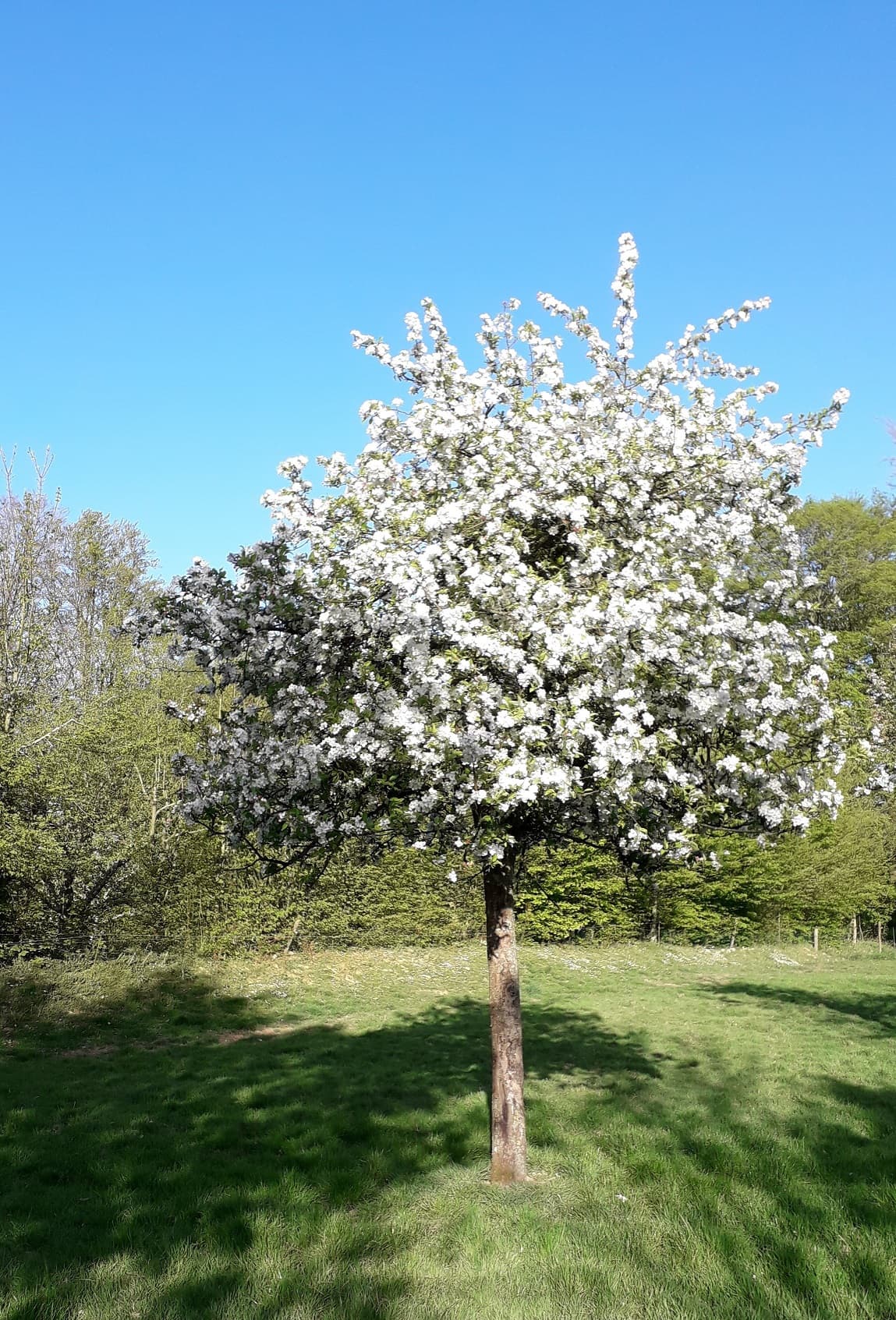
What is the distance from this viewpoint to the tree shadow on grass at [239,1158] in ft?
21.3

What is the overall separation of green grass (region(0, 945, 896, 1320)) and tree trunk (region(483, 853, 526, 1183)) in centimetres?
33

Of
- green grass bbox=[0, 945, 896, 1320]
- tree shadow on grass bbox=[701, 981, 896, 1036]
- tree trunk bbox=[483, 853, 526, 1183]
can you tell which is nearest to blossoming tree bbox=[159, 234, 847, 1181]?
tree trunk bbox=[483, 853, 526, 1183]

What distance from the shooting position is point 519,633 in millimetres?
7379

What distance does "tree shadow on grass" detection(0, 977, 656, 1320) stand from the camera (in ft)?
21.3

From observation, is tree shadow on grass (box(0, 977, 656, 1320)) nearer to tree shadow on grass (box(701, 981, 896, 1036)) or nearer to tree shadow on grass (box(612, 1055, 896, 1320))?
tree shadow on grass (box(612, 1055, 896, 1320))

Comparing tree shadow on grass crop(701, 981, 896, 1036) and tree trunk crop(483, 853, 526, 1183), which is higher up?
tree trunk crop(483, 853, 526, 1183)

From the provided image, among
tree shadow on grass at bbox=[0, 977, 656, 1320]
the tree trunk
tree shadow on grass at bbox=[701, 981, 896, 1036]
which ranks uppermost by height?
the tree trunk

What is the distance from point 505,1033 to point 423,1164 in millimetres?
1738

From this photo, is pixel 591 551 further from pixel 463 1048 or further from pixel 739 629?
pixel 463 1048

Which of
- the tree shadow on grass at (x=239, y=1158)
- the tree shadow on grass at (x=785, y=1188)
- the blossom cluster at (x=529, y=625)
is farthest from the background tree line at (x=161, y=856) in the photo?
the tree shadow on grass at (x=785, y=1188)

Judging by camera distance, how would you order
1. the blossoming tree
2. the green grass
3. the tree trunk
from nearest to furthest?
the green grass
the blossoming tree
the tree trunk

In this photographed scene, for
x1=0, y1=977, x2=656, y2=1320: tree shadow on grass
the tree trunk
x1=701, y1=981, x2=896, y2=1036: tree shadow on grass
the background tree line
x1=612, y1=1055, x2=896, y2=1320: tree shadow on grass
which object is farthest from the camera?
the background tree line

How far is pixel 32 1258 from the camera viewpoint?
693 cm

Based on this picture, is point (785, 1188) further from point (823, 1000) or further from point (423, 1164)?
point (823, 1000)
